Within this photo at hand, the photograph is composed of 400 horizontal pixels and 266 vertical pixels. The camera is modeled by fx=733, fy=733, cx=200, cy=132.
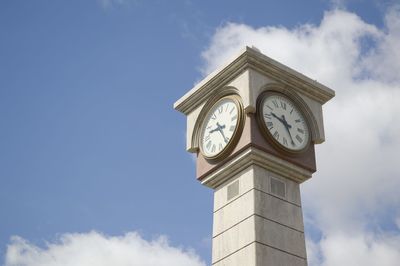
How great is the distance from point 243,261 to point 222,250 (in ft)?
2.57

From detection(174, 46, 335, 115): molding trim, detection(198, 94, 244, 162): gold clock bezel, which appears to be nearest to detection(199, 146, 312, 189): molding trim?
detection(198, 94, 244, 162): gold clock bezel

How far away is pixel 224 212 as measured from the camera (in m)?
14.1

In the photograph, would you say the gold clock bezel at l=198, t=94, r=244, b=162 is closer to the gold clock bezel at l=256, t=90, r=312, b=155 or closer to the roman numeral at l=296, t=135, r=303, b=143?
the gold clock bezel at l=256, t=90, r=312, b=155

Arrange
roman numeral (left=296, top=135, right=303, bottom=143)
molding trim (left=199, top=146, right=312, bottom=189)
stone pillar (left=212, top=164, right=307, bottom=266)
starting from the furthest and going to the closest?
roman numeral (left=296, top=135, right=303, bottom=143) → molding trim (left=199, top=146, right=312, bottom=189) → stone pillar (left=212, top=164, right=307, bottom=266)

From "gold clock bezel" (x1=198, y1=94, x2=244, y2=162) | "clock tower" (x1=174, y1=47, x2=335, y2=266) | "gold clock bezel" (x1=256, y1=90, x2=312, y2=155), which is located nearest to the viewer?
"clock tower" (x1=174, y1=47, x2=335, y2=266)

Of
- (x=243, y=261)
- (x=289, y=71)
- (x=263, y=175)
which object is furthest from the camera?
(x=289, y=71)

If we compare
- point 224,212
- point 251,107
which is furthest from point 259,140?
point 224,212

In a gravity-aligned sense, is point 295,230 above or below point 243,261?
above

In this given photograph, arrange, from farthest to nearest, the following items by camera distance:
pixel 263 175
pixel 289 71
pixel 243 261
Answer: pixel 289 71
pixel 263 175
pixel 243 261

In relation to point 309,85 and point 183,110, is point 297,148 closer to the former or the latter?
point 309,85

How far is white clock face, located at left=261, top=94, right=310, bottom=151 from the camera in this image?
1429 cm

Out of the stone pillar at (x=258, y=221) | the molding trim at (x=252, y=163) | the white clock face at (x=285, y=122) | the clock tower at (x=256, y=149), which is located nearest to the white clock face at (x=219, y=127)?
the clock tower at (x=256, y=149)

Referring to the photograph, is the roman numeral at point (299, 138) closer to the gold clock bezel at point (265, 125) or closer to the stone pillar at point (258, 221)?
the gold clock bezel at point (265, 125)

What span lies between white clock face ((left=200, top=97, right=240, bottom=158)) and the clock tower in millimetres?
21
